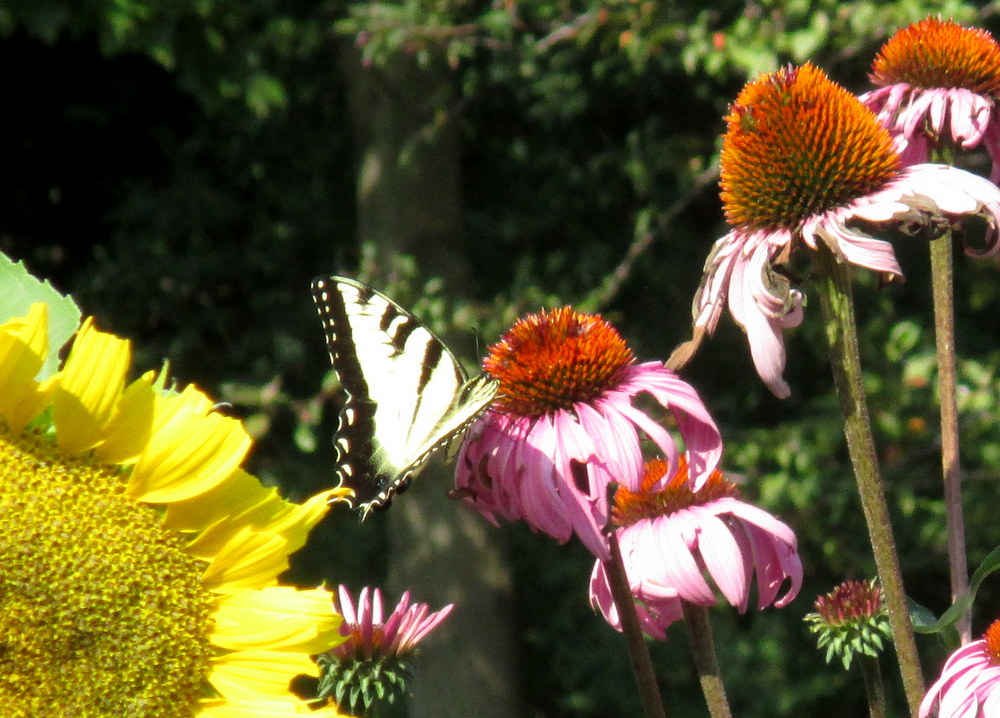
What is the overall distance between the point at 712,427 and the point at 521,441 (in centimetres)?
14

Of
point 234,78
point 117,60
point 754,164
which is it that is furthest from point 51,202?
point 754,164

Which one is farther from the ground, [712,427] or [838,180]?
[838,180]

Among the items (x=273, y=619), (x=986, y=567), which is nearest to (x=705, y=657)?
(x=986, y=567)

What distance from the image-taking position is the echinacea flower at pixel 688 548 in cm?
94

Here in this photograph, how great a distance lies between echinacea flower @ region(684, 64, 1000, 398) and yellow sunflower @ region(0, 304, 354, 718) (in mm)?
360

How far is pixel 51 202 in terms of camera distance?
535cm

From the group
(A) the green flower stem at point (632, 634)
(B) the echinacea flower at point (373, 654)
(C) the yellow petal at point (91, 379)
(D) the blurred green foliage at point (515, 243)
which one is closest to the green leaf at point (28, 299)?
(C) the yellow petal at point (91, 379)

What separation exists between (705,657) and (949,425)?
26cm

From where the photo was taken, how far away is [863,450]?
2.94 feet

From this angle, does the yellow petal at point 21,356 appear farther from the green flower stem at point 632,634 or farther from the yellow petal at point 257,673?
the green flower stem at point 632,634

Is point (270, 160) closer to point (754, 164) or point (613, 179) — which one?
point (613, 179)

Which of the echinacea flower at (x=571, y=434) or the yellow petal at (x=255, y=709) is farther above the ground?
the echinacea flower at (x=571, y=434)

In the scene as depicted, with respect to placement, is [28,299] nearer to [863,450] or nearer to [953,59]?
[863,450]

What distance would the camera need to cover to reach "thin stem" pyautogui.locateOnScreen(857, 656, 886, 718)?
886mm
